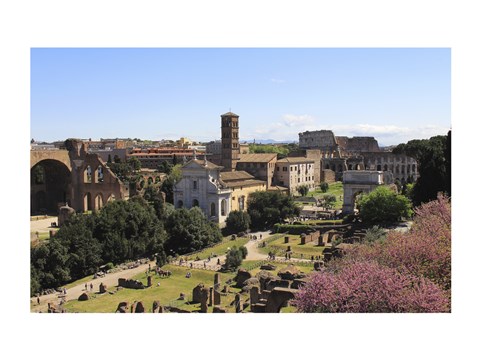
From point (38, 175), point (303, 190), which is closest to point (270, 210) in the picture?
point (303, 190)

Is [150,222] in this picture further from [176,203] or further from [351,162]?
[351,162]

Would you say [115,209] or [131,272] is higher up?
[115,209]

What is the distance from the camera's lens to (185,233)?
3453 centimetres

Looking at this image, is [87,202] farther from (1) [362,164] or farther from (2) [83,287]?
(1) [362,164]

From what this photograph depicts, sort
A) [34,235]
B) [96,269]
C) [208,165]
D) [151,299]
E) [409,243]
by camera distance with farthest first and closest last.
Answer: [208,165] → [34,235] → [96,269] → [151,299] → [409,243]

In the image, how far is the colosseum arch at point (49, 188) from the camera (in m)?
55.4

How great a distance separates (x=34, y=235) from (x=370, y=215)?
25.1 meters

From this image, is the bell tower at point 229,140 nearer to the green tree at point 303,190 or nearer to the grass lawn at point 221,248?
the green tree at point 303,190

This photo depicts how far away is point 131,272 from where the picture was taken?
2986 centimetres

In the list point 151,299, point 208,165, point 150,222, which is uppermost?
point 208,165

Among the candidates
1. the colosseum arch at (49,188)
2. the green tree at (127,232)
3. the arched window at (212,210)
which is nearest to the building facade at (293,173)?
the arched window at (212,210)

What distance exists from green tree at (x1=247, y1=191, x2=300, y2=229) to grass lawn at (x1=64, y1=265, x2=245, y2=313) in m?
13.2

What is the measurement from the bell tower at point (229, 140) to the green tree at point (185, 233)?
20.3 m

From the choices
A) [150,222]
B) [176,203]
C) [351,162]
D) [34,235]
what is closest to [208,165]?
[176,203]
